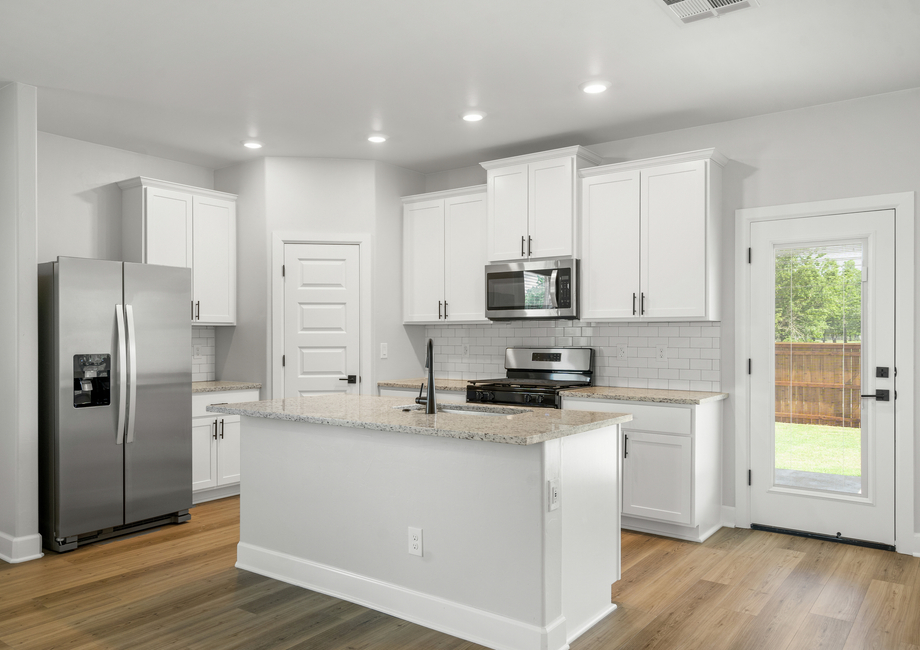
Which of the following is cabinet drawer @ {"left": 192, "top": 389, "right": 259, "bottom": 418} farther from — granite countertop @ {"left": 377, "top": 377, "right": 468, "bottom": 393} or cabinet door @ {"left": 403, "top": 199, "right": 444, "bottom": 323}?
cabinet door @ {"left": 403, "top": 199, "right": 444, "bottom": 323}

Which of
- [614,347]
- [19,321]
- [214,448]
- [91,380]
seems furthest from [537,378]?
[19,321]

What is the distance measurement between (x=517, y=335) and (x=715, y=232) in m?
1.77

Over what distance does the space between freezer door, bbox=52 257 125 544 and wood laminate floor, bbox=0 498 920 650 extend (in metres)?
0.26

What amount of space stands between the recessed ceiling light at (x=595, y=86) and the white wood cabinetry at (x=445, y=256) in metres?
1.56

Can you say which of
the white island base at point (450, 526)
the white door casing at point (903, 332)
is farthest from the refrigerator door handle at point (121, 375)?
the white door casing at point (903, 332)

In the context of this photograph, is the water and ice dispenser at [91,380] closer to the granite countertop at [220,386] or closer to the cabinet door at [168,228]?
the granite countertop at [220,386]

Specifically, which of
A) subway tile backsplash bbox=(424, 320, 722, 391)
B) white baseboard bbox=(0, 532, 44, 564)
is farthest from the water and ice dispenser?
subway tile backsplash bbox=(424, 320, 722, 391)

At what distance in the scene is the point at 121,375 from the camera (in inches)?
164

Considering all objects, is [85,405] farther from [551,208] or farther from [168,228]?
[551,208]

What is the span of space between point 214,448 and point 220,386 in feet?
1.54

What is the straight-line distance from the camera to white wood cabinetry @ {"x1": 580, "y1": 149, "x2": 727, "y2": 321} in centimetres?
431

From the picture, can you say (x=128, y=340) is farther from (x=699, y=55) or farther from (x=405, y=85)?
(x=699, y=55)

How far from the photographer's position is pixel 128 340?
4215 millimetres

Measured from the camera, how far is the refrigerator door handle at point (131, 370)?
4219mm
